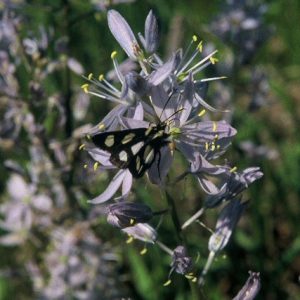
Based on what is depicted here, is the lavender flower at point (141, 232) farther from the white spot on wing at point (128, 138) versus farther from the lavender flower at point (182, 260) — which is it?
Answer: the white spot on wing at point (128, 138)

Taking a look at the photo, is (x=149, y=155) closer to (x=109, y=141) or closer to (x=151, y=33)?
(x=109, y=141)

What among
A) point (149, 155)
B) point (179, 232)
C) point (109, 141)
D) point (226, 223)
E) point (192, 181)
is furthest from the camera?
point (192, 181)

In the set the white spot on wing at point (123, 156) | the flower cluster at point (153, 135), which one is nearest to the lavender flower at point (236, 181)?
the flower cluster at point (153, 135)

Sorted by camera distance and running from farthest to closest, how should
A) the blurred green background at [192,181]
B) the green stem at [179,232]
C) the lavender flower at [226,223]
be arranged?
the blurred green background at [192,181], the lavender flower at [226,223], the green stem at [179,232]

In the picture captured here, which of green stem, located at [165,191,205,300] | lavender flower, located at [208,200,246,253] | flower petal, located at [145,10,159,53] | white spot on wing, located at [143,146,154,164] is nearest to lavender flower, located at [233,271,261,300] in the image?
green stem, located at [165,191,205,300]

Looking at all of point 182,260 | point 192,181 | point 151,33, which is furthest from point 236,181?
point 192,181

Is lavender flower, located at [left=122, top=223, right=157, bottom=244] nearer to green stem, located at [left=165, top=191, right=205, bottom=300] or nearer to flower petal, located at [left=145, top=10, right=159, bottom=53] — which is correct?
green stem, located at [left=165, top=191, right=205, bottom=300]

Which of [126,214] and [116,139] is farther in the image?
[126,214]
